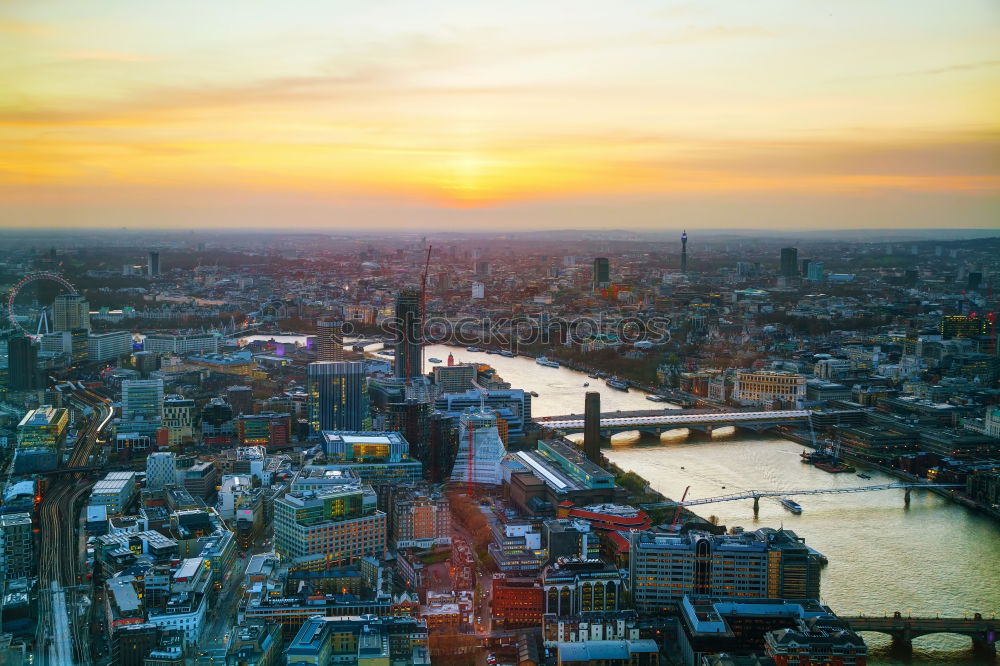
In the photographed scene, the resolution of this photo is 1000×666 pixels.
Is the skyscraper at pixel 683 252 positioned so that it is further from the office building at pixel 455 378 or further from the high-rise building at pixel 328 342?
the office building at pixel 455 378

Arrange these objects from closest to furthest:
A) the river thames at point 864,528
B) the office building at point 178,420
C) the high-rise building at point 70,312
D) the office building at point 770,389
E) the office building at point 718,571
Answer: the office building at point 718,571
the river thames at point 864,528
the office building at point 178,420
the high-rise building at point 70,312
the office building at point 770,389

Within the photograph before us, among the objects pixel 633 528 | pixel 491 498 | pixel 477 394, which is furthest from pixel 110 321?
pixel 633 528

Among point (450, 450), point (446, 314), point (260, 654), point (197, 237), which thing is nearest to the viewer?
point (260, 654)

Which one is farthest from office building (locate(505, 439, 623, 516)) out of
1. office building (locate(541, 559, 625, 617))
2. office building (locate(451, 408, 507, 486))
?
office building (locate(541, 559, 625, 617))

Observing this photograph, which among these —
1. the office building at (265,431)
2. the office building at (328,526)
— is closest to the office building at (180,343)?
the office building at (265,431)

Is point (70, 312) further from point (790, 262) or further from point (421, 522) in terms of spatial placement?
point (790, 262)

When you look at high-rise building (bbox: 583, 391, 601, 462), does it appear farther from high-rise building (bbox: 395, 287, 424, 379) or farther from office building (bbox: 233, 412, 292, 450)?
high-rise building (bbox: 395, 287, 424, 379)

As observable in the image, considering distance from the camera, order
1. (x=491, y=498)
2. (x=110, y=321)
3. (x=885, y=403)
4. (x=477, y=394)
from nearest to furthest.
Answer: (x=491, y=498), (x=477, y=394), (x=885, y=403), (x=110, y=321)

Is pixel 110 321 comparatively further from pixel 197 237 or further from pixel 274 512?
pixel 274 512
